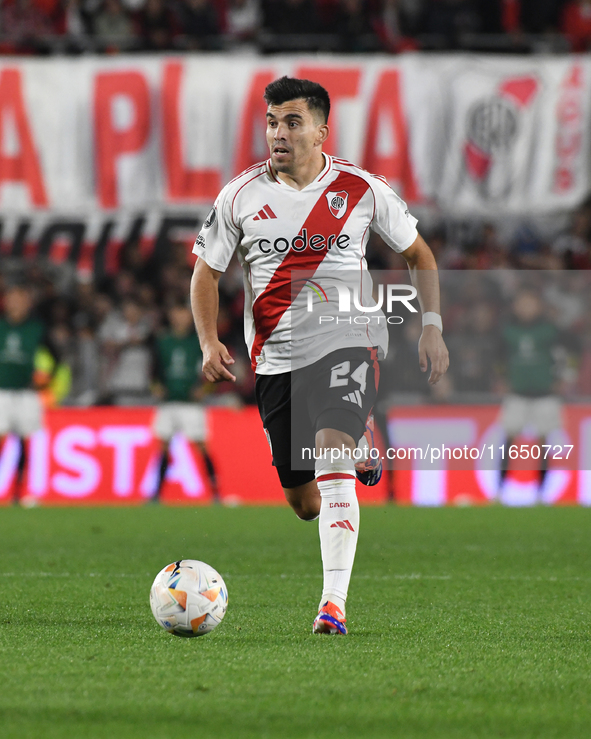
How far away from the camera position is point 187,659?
150 inches

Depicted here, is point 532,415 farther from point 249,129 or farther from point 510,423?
point 249,129

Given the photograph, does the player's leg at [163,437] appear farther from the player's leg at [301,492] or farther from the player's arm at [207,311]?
the player's arm at [207,311]

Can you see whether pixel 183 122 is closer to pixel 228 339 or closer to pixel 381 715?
pixel 228 339

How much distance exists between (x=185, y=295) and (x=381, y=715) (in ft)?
36.7

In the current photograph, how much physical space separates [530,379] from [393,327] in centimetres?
163

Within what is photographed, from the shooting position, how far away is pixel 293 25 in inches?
591

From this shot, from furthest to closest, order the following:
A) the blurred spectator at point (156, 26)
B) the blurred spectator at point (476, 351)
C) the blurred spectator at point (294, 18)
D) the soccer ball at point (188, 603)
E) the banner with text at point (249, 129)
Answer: the blurred spectator at point (294, 18) → the blurred spectator at point (156, 26) → the banner with text at point (249, 129) → the blurred spectator at point (476, 351) → the soccer ball at point (188, 603)

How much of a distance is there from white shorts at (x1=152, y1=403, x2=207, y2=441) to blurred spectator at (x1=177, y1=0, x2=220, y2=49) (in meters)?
Result: 5.30

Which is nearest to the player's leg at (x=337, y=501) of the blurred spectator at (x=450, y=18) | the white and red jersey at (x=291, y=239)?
the white and red jersey at (x=291, y=239)

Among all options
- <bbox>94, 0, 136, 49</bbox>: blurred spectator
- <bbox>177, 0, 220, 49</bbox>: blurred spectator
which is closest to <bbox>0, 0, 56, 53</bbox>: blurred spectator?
<bbox>94, 0, 136, 49</bbox>: blurred spectator

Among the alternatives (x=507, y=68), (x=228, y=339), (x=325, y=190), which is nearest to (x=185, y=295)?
(x=228, y=339)

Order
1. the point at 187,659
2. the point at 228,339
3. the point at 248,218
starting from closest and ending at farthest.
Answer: the point at 187,659
the point at 248,218
the point at 228,339

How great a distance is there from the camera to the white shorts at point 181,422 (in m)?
12.1

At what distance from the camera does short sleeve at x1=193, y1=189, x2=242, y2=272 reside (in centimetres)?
491
